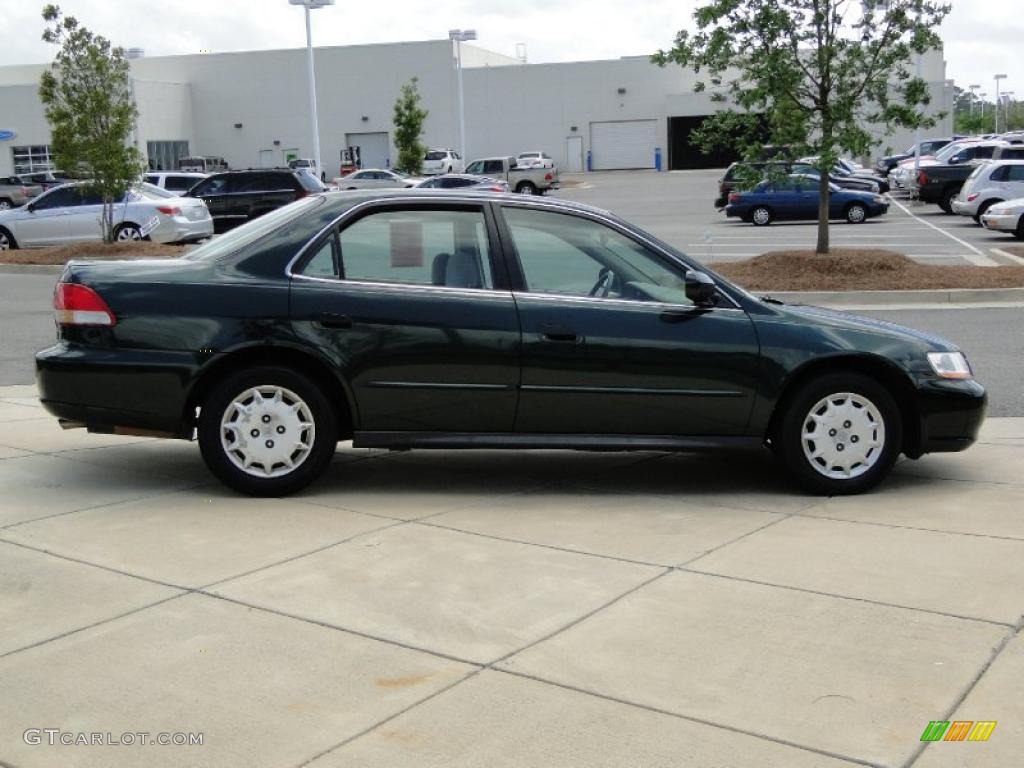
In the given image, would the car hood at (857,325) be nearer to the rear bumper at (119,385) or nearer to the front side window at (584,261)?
the front side window at (584,261)

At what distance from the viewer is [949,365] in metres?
6.98

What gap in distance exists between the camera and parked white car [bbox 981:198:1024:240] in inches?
1029

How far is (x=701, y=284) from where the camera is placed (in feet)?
22.0

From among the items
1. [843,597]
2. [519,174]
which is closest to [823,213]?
[843,597]

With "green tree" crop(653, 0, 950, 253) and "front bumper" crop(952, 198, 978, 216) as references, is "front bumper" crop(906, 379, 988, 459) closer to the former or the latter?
"green tree" crop(653, 0, 950, 253)

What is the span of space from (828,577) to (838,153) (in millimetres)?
13678

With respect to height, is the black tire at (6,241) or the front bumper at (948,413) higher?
the black tire at (6,241)

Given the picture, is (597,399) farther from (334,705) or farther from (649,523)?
(334,705)

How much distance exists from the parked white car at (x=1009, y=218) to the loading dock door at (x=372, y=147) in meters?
55.9

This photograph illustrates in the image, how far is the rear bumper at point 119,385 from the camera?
21.6ft

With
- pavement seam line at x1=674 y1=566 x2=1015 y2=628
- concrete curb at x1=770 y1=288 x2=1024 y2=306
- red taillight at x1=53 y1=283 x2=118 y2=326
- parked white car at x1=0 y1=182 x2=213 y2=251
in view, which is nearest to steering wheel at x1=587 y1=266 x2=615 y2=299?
pavement seam line at x1=674 y1=566 x2=1015 y2=628

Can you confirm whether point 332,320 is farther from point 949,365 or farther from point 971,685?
point 971,685

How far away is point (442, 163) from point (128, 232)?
143ft

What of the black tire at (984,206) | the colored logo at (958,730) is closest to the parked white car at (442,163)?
the black tire at (984,206)
